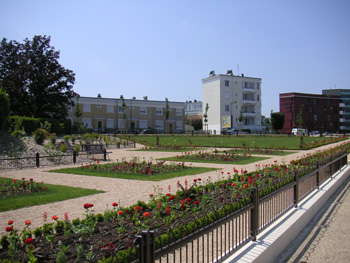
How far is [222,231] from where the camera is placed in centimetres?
545

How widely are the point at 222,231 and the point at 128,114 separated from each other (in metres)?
64.3

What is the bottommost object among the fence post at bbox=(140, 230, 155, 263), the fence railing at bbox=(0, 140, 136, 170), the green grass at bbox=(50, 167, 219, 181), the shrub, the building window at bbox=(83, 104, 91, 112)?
the green grass at bbox=(50, 167, 219, 181)

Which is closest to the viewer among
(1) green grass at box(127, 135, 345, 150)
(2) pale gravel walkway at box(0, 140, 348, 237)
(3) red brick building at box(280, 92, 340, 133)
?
(2) pale gravel walkway at box(0, 140, 348, 237)

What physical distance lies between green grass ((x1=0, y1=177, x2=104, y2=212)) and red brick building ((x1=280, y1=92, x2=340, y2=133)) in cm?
7526

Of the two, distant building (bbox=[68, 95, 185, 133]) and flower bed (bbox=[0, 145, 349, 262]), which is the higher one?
distant building (bbox=[68, 95, 185, 133])

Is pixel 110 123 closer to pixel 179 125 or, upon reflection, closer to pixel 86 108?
pixel 86 108

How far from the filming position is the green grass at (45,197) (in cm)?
751

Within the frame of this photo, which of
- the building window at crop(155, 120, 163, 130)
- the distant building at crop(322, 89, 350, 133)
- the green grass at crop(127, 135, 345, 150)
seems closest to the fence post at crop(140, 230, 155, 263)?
the green grass at crop(127, 135, 345, 150)

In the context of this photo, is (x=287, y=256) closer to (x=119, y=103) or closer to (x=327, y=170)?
(x=327, y=170)

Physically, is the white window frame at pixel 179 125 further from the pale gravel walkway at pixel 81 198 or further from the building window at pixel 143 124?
the pale gravel walkway at pixel 81 198

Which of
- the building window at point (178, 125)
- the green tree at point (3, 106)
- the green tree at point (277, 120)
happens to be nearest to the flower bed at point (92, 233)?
the green tree at point (3, 106)

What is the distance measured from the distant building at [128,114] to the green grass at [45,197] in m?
53.9

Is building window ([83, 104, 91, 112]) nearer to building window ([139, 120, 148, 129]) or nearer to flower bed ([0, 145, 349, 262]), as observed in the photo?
building window ([139, 120, 148, 129])

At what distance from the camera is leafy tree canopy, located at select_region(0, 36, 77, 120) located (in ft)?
120
